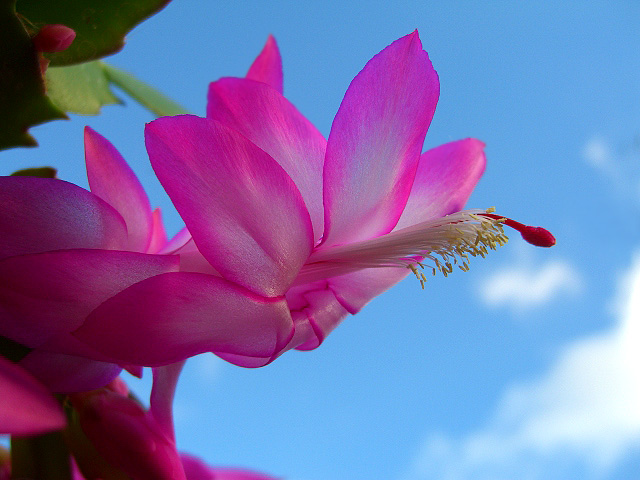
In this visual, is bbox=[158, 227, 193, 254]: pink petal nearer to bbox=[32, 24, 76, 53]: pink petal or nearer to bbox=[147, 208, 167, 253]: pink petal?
bbox=[147, 208, 167, 253]: pink petal

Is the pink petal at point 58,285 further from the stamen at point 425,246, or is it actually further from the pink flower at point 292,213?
the stamen at point 425,246

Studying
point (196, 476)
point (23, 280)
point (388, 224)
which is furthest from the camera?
point (196, 476)

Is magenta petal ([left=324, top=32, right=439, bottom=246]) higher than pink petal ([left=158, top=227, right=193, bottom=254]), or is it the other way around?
magenta petal ([left=324, top=32, right=439, bottom=246])

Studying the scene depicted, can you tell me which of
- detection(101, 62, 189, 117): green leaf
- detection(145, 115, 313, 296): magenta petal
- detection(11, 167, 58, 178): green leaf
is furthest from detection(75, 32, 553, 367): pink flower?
detection(101, 62, 189, 117): green leaf

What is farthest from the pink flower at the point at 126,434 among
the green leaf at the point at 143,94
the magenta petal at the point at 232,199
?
the green leaf at the point at 143,94

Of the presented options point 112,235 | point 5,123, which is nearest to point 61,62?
point 5,123

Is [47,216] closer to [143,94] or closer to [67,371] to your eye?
[67,371]

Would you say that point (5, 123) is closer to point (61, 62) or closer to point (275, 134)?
point (61, 62)
